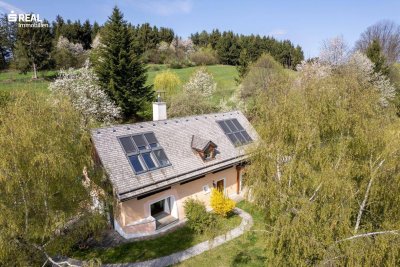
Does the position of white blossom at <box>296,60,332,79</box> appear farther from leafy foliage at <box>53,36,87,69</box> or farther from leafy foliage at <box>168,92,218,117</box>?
leafy foliage at <box>53,36,87,69</box>

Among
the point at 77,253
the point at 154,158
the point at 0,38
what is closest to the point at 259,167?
the point at 154,158

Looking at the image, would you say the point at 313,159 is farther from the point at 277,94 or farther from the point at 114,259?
the point at 114,259

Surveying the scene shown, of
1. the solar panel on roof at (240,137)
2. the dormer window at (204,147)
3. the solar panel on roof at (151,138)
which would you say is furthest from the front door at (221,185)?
the solar panel on roof at (151,138)

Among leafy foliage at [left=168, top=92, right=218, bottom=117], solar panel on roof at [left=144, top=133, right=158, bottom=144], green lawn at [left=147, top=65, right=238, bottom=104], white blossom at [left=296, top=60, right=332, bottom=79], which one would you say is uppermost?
green lawn at [left=147, top=65, right=238, bottom=104]

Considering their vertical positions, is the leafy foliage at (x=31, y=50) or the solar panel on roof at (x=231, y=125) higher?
the leafy foliage at (x=31, y=50)

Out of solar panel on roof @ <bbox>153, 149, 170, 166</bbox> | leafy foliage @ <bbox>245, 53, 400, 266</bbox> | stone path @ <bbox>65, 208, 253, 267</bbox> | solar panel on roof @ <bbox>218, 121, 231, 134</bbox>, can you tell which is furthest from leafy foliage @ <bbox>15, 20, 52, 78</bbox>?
leafy foliage @ <bbox>245, 53, 400, 266</bbox>

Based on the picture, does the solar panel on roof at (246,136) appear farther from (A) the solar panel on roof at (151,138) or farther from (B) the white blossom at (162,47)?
(B) the white blossom at (162,47)
